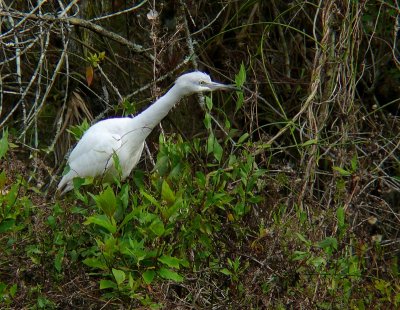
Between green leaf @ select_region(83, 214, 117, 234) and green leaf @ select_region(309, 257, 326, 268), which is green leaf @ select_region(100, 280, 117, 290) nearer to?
green leaf @ select_region(83, 214, 117, 234)

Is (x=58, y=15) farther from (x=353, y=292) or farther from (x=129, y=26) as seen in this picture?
(x=353, y=292)

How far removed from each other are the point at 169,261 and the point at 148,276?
0.28 ft

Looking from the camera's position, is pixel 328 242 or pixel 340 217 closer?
pixel 328 242

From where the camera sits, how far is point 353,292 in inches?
163

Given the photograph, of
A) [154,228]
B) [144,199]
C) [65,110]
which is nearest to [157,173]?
[144,199]

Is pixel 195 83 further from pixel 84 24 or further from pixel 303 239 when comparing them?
pixel 303 239

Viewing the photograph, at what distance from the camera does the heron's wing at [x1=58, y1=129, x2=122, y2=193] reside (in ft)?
16.2

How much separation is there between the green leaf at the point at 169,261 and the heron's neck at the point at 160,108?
1446mm

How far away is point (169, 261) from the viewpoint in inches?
129

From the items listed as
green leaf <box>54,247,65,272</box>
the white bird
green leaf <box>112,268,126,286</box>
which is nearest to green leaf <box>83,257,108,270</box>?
green leaf <box>112,268,126,286</box>

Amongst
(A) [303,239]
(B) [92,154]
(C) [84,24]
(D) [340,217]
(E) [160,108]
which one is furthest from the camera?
(C) [84,24]

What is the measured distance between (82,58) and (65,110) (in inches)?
22.4

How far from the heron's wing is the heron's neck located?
204 mm

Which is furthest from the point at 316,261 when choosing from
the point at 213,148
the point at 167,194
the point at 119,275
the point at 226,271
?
the point at 119,275
